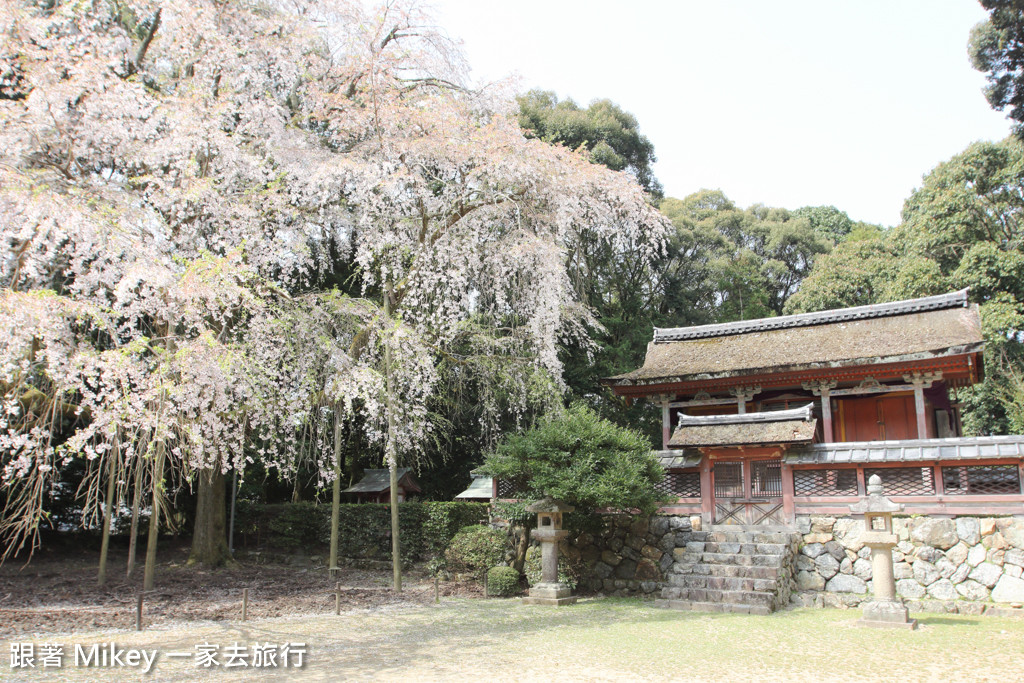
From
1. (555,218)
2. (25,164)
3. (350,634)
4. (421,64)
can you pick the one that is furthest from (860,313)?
(25,164)

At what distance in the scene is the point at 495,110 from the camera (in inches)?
505

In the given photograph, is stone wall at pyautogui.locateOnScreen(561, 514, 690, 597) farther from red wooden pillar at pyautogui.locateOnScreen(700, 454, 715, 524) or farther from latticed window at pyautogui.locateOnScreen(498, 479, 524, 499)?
latticed window at pyautogui.locateOnScreen(498, 479, 524, 499)

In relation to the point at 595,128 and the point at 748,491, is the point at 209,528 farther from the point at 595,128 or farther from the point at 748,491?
the point at 595,128

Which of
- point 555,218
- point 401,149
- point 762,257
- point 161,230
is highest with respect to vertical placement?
point 762,257

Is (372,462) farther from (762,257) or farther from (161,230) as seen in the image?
(762,257)

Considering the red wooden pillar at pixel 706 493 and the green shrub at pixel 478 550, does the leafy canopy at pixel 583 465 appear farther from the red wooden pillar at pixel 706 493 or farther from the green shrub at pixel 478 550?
the green shrub at pixel 478 550

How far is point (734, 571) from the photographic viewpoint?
1109cm

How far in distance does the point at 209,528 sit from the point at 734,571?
10817 mm

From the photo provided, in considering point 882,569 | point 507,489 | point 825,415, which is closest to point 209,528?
point 507,489

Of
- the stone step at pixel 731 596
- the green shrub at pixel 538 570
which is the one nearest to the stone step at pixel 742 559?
the stone step at pixel 731 596

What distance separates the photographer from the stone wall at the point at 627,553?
12.6m

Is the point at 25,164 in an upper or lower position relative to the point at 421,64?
lower

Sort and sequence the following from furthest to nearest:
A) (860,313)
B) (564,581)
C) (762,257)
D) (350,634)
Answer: (762,257), (860,313), (564,581), (350,634)

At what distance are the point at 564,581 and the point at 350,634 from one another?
497cm
